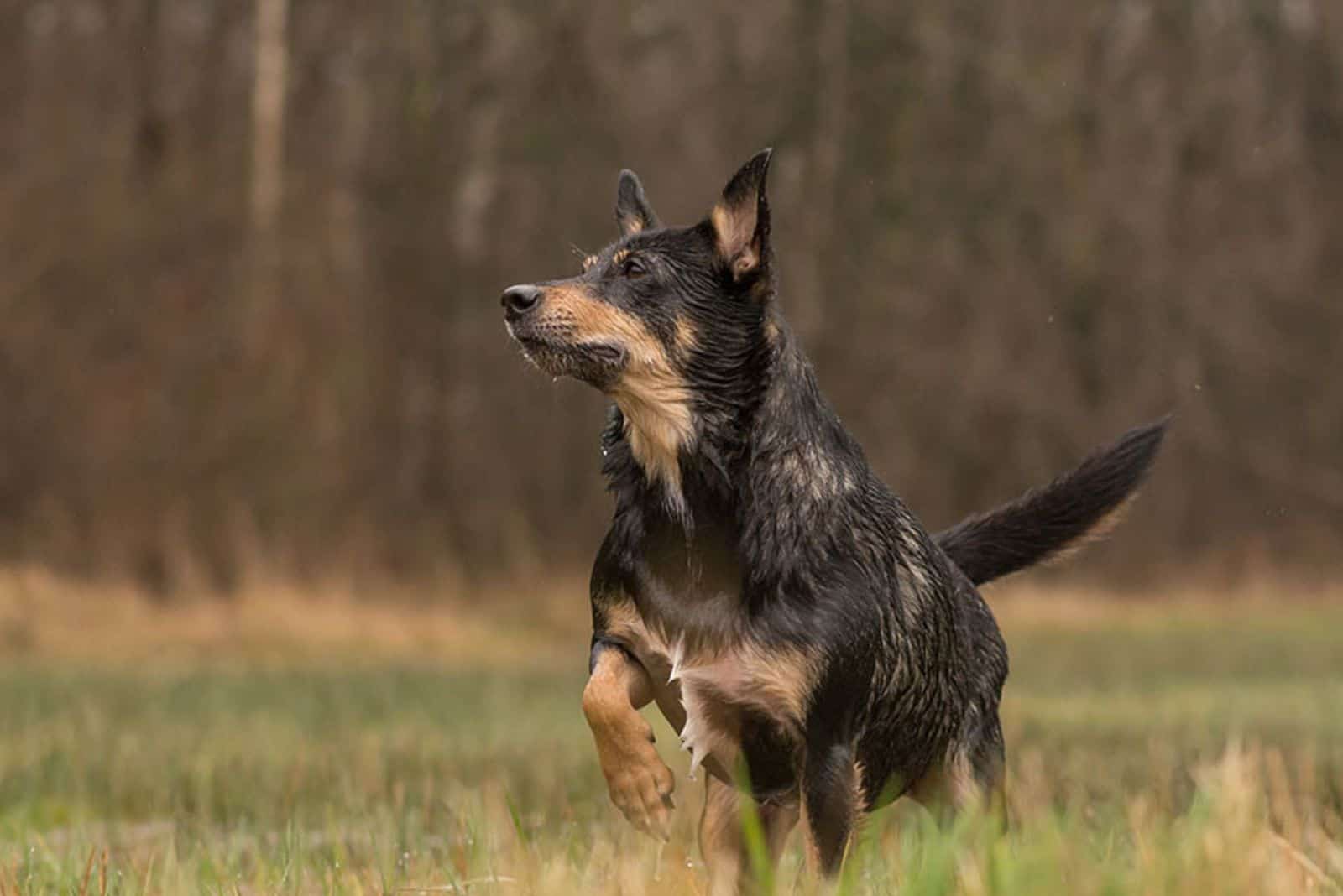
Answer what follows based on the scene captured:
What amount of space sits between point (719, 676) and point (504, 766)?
4014mm

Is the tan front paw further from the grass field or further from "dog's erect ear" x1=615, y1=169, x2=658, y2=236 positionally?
"dog's erect ear" x1=615, y1=169, x2=658, y2=236

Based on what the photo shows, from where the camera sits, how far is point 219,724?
9.99 meters

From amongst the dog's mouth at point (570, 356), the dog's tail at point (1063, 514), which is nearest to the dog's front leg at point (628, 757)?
the dog's mouth at point (570, 356)

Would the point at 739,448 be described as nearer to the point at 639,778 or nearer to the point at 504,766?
the point at 639,778

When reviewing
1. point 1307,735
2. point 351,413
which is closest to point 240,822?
point 1307,735

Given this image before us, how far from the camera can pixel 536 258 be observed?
18391mm

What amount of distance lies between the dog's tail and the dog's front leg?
1.56 m

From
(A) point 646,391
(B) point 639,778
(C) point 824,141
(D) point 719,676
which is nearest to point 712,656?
(D) point 719,676

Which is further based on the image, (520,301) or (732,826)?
(732,826)

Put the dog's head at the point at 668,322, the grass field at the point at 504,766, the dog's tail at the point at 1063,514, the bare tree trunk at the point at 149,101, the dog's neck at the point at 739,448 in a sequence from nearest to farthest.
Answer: the grass field at the point at 504,766 → the dog's neck at the point at 739,448 → the dog's head at the point at 668,322 → the dog's tail at the point at 1063,514 → the bare tree trunk at the point at 149,101

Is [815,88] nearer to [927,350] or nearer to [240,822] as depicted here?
[927,350]

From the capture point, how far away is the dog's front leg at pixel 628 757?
4250 mm

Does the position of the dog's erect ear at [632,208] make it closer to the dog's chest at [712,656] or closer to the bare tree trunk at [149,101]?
the dog's chest at [712,656]

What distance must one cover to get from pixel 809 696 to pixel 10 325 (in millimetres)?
14332
